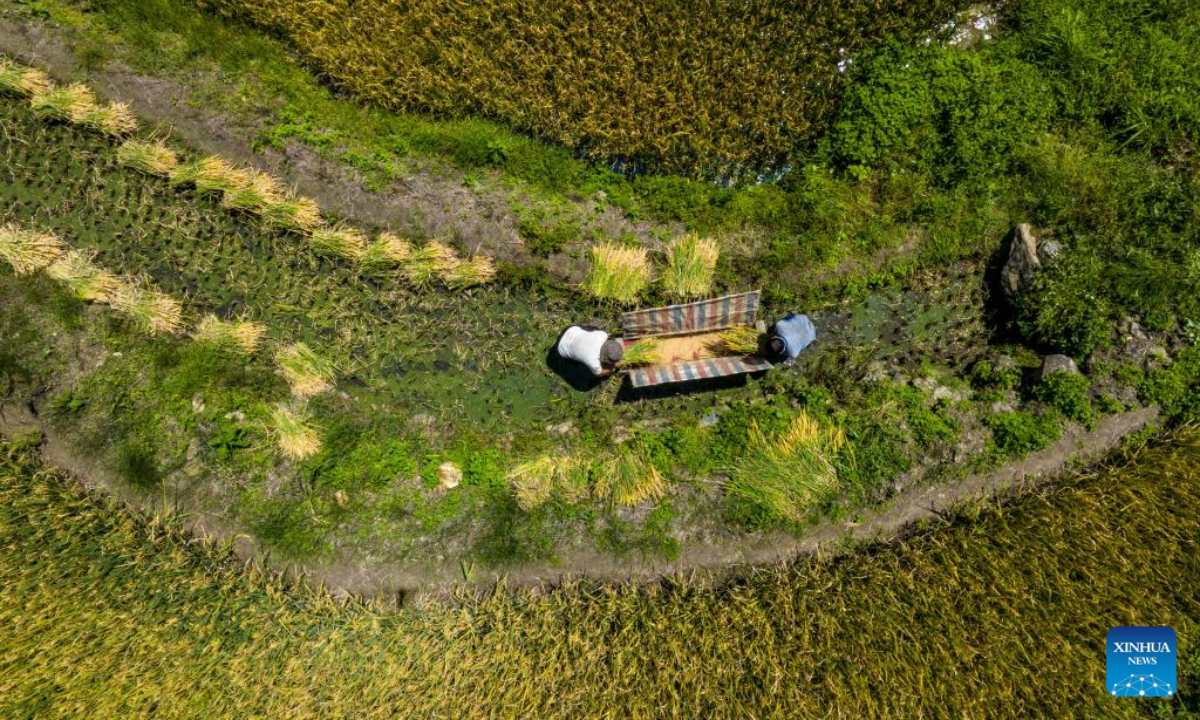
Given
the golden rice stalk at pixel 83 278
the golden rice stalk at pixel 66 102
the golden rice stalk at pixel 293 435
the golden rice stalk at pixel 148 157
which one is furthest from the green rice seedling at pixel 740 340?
the golden rice stalk at pixel 66 102

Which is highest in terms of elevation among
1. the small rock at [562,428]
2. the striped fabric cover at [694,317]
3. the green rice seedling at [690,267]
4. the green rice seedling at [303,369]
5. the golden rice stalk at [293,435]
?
the green rice seedling at [690,267]

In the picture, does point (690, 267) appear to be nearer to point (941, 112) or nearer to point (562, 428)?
point (562, 428)

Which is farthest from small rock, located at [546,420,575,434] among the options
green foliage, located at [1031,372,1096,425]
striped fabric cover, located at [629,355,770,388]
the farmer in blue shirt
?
green foliage, located at [1031,372,1096,425]

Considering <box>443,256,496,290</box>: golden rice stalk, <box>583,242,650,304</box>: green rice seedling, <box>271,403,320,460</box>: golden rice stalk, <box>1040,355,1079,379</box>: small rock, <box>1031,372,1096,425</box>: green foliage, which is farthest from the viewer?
<box>443,256,496,290</box>: golden rice stalk

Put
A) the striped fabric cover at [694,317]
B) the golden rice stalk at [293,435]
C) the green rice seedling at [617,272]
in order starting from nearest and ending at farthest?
the golden rice stalk at [293,435]
the striped fabric cover at [694,317]
the green rice seedling at [617,272]

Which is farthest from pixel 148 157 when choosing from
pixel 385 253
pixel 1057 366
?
pixel 1057 366

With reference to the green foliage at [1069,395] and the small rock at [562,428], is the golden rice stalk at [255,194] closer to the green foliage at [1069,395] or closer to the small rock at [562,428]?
the small rock at [562,428]

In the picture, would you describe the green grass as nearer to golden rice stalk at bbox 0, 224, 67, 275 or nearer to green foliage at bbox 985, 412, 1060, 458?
green foliage at bbox 985, 412, 1060, 458
